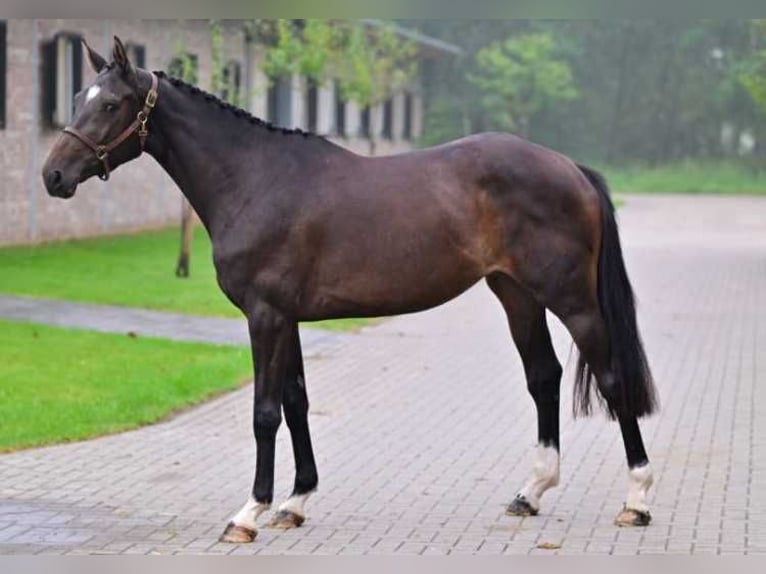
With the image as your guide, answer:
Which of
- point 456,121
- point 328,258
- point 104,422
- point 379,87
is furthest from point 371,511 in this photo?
point 456,121

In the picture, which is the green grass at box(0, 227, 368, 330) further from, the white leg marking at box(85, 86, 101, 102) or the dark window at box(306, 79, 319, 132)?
the dark window at box(306, 79, 319, 132)

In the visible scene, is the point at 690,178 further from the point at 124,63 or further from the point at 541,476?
the point at 124,63

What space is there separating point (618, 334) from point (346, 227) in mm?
1428

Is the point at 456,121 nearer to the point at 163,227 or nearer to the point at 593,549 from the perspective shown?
the point at 163,227

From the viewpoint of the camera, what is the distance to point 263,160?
8.11m

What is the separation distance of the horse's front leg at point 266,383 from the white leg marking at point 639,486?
1695mm

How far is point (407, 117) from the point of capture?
5362cm

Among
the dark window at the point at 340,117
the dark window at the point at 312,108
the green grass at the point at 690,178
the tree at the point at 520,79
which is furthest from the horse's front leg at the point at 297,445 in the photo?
the tree at the point at 520,79

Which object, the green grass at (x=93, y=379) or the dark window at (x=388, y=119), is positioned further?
the dark window at (x=388, y=119)

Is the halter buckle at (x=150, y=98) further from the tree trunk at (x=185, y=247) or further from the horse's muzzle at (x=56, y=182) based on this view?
the tree trunk at (x=185, y=247)

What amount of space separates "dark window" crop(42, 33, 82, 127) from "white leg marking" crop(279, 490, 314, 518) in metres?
17.3

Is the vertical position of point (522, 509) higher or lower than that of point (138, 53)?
lower

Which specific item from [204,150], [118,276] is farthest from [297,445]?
[118,276]

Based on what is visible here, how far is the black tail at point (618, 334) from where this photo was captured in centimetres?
815
